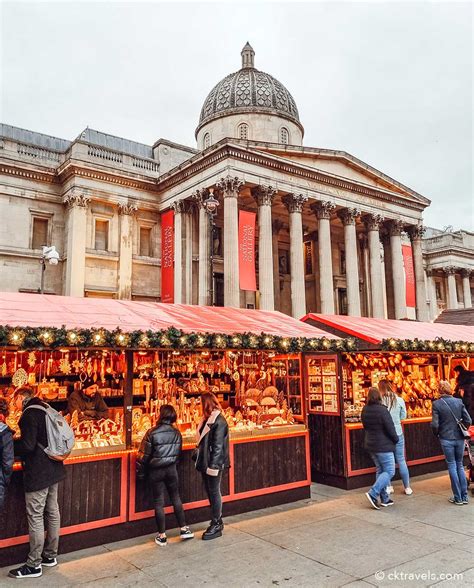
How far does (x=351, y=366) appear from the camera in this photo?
12.7m

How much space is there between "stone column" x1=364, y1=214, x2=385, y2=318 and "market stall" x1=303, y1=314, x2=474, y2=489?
16.0m

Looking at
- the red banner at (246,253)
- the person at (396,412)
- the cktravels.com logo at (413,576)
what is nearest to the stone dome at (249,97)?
the red banner at (246,253)

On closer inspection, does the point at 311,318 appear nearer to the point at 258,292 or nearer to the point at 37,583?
the point at 37,583

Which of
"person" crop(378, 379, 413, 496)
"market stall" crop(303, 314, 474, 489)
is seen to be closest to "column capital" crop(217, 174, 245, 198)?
"market stall" crop(303, 314, 474, 489)

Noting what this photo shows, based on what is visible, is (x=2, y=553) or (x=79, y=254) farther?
(x=79, y=254)

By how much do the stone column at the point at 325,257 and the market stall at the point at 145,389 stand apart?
15292 millimetres

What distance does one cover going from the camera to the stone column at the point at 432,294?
1902 inches

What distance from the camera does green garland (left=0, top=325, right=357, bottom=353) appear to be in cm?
691

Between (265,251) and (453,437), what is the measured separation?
1776 cm

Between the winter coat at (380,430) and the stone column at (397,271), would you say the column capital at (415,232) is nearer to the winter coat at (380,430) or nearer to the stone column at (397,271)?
the stone column at (397,271)

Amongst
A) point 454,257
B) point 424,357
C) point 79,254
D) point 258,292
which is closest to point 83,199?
point 79,254

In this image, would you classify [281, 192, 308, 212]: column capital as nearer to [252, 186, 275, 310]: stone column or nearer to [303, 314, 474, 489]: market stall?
[252, 186, 275, 310]: stone column

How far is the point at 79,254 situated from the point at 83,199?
2929 mm

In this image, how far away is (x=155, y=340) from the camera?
7.91 metres
